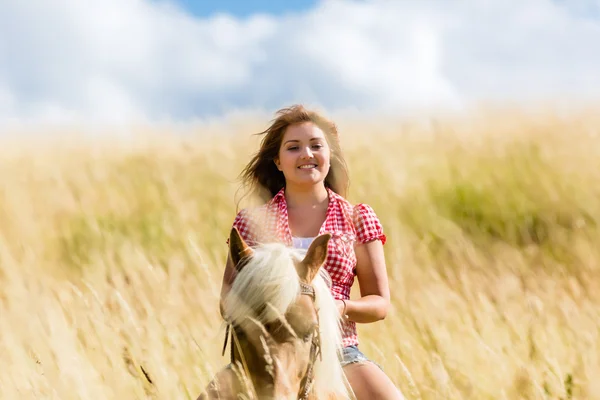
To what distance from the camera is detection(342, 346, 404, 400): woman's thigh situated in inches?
84.4

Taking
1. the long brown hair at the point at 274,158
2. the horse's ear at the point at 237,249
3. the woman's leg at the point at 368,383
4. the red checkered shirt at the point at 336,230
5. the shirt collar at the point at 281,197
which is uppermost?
the long brown hair at the point at 274,158

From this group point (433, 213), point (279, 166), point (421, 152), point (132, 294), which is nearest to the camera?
point (279, 166)

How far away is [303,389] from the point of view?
185 cm

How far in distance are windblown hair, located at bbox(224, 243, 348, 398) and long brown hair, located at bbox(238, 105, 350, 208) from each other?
641mm

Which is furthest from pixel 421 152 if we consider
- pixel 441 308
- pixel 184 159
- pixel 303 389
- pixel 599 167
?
pixel 303 389

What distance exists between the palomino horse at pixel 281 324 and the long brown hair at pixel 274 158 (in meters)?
0.65

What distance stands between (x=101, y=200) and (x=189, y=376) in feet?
13.2

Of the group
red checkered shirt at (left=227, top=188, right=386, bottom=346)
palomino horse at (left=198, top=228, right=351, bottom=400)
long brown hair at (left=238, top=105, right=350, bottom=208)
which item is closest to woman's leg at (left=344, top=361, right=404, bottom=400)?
red checkered shirt at (left=227, top=188, right=386, bottom=346)

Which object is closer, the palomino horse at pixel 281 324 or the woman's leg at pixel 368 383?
the palomino horse at pixel 281 324

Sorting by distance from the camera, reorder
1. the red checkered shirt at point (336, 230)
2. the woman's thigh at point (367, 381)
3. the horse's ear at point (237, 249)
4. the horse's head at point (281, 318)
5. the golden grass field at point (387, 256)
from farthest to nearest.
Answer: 1. the golden grass field at point (387, 256)
2. the red checkered shirt at point (336, 230)
3. the woman's thigh at point (367, 381)
4. the horse's ear at point (237, 249)
5. the horse's head at point (281, 318)

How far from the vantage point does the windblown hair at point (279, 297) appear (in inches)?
70.4

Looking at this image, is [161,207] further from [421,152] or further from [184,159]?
[421,152]

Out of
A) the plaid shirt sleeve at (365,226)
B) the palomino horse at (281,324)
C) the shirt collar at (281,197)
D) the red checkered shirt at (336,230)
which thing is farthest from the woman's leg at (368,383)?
the shirt collar at (281,197)

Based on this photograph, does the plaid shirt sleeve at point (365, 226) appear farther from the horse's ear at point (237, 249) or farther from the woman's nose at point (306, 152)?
the horse's ear at point (237, 249)
